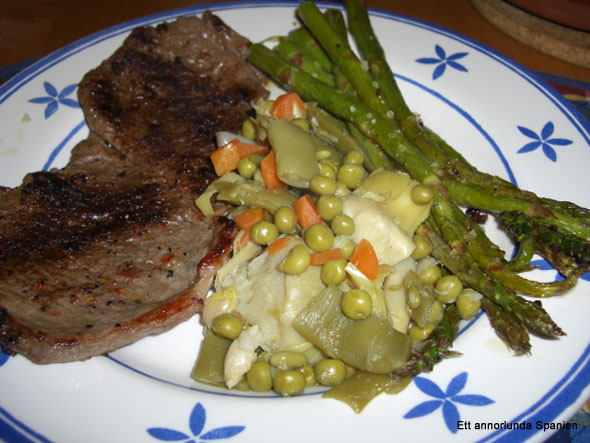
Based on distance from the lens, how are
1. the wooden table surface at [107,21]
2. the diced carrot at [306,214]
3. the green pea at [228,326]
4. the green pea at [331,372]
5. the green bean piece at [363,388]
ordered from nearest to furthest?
1. the green bean piece at [363,388]
2. the green pea at [331,372]
3. the green pea at [228,326]
4. the diced carrot at [306,214]
5. the wooden table surface at [107,21]

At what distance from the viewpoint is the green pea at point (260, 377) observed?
3.36 metres

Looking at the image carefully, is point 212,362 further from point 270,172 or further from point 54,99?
point 54,99

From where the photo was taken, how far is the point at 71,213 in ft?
12.9

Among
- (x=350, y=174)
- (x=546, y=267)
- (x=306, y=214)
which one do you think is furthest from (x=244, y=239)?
(x=546, y=267)

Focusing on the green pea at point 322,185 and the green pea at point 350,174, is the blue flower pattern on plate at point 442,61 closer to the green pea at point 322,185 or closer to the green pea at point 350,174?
the green pea at point 350,174

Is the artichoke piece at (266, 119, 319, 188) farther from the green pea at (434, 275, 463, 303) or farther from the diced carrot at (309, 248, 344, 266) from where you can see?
the green pea at (434, 275, 463, 303)

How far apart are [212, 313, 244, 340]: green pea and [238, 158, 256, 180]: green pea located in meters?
1.28

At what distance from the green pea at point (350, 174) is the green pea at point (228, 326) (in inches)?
56.5

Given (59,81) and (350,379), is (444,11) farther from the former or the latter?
(350,379)

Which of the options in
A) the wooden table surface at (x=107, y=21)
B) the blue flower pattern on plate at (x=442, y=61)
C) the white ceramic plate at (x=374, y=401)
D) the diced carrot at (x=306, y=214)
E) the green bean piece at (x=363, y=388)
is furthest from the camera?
the wooden table surface at (x=107, y=21)

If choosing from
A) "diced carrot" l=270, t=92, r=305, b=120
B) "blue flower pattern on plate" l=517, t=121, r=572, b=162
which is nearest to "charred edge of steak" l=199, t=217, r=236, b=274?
"diced carrot" l=270, t=92, r=305, b=120

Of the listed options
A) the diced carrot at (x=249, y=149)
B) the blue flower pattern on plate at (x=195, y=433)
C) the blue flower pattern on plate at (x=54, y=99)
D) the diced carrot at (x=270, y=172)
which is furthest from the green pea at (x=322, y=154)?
the blue flower pattern on plate at (x=54, y=99)

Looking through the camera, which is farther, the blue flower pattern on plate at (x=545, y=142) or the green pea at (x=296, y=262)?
the blue flower pattern on plate at (x=545, y=142)

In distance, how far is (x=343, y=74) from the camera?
4.84 metres
